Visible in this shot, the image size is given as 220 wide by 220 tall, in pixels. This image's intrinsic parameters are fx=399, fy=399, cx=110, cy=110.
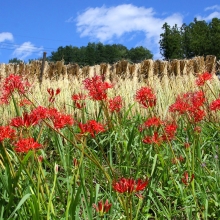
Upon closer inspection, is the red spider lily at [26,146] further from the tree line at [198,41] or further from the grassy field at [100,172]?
the tree line at [198,41]

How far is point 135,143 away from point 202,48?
56869mm

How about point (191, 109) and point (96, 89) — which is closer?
point (96, 89)

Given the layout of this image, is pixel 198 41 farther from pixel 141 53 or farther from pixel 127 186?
pixel 127 186

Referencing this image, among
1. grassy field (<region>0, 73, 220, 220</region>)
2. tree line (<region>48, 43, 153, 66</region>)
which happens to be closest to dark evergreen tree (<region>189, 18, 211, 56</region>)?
tree line (<region>48, 43, 153, 66</region>)

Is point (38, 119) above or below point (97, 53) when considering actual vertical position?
below

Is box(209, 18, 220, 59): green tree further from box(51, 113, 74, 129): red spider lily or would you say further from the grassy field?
box(51, 113, 74, 129): red spider lily

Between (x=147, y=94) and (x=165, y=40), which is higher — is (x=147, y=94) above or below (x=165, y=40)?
below

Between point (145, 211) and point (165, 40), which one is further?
point (165, 40)

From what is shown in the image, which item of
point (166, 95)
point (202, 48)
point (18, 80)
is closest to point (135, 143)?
point (18, 80)

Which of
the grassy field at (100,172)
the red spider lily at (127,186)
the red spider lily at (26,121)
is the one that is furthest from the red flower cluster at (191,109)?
the red spider lily at (127,186)

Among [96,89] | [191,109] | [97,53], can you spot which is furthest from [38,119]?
[97,53]

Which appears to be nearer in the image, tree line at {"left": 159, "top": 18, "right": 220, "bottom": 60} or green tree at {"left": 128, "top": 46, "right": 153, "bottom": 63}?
tree line at {"left": 159, "top": 18, "right": 220, "bottom": 60}

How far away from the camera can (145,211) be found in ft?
7.57

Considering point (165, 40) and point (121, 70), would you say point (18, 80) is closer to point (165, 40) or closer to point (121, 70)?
point (121, 70)
